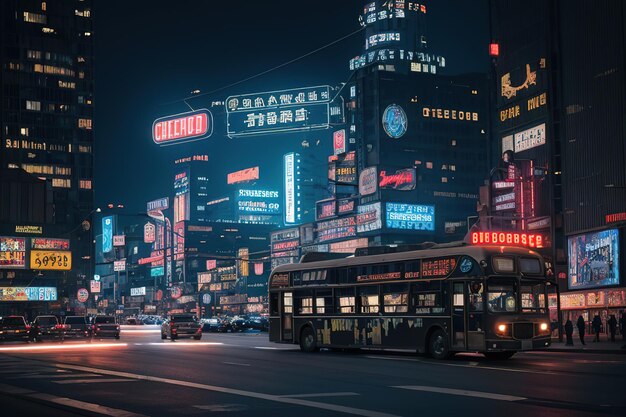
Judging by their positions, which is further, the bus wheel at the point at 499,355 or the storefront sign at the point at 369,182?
the storefront sign at the point at 369,182

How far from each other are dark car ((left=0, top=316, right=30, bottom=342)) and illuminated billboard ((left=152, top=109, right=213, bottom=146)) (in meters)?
69.8

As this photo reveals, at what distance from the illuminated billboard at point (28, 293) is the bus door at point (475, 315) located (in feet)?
347

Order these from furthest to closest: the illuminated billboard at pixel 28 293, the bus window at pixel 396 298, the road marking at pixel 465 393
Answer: the illuminated billboard at pixel 28 293, the bus window at pixel 396 298, the road marking at pixel 465 393

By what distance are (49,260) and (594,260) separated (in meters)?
64.8

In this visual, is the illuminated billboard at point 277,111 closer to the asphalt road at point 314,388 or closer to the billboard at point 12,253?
the billboard at point 12,253

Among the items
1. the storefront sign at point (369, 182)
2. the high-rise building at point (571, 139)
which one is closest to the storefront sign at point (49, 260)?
the high-rise building at point (571, 139)

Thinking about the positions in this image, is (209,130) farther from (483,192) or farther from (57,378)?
(57,378)

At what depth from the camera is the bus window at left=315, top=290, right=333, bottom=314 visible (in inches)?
1438

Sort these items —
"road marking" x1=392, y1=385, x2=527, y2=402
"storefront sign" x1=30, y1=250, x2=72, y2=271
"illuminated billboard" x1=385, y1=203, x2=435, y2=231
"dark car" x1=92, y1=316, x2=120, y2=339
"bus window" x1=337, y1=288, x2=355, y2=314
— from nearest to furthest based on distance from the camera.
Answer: "road marking" x1=392, y1=385, x2=527, y2=402 < "bus window" x1=337, y1=288, x2=355, y2=314 < "dark car" x1=92, y1=316, x2=120, y2=339 < "storefront sign" x1=30, y1=250, x2=72, y2=271 < "illuminated billboard" x1=385, y1=203, x2=435, y2=231

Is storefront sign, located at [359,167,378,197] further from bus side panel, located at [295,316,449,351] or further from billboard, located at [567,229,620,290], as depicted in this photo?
bus side panel, located at [295,316,449,351]

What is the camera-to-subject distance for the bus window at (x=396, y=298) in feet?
107

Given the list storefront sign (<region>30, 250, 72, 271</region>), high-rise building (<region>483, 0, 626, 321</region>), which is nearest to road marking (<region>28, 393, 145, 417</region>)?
high-rise building (<region>483, 0, 626, 321</region>)

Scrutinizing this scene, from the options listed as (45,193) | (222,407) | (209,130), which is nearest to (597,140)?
(209,130)

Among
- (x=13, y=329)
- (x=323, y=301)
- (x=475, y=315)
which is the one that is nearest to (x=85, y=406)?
(x=475, y=315)
